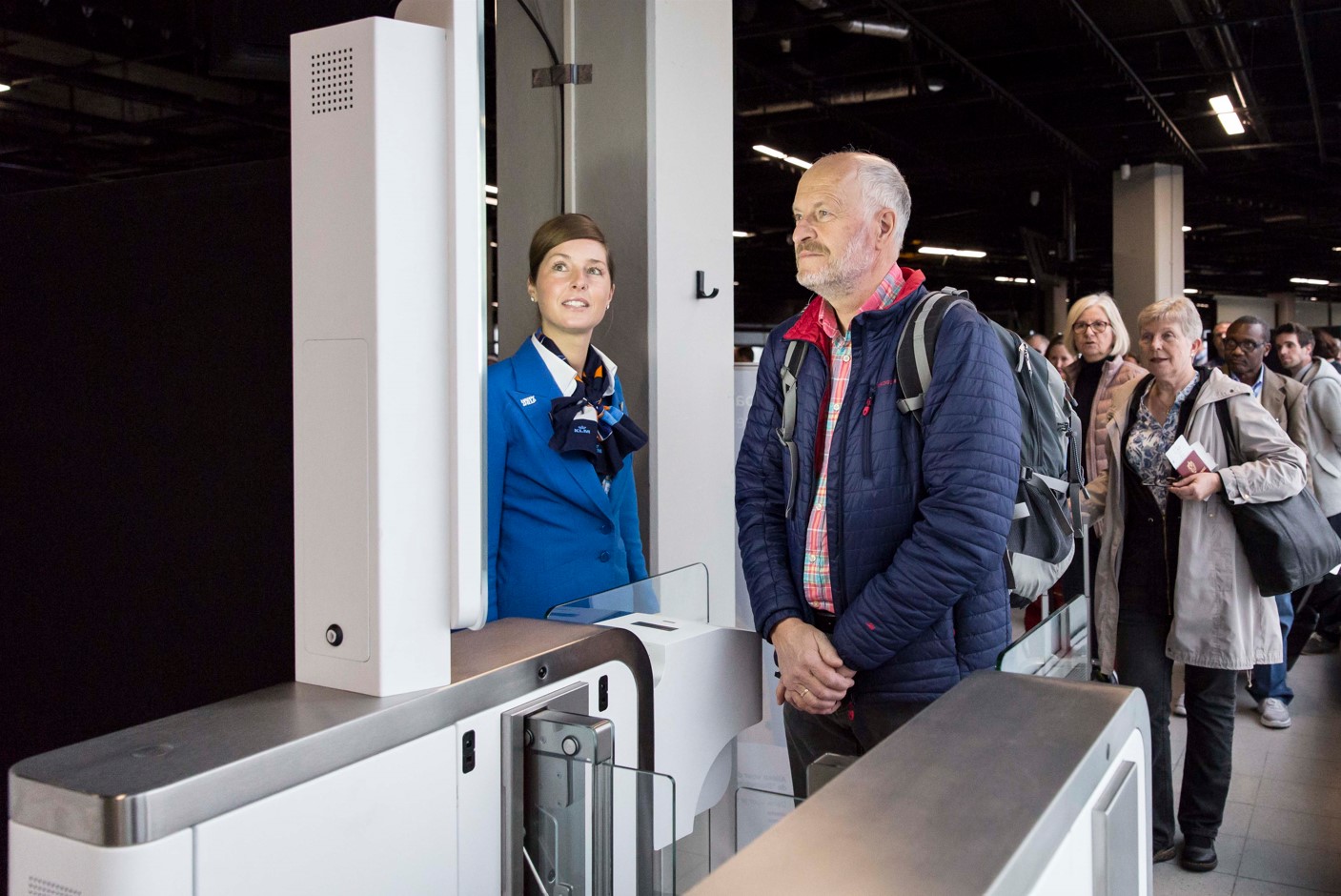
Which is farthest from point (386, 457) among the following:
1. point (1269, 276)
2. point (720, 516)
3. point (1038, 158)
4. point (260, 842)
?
point (1269, 276)

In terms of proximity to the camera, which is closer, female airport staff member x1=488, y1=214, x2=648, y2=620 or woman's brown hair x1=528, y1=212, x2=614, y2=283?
female airport staff member x1=488, y1=214, x2=648, y2=620

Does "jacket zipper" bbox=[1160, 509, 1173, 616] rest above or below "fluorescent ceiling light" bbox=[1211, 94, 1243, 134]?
below

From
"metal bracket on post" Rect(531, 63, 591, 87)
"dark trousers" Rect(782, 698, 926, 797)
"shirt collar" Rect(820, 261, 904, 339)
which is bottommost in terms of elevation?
"dark trousers" Rect(782, 698, 926, 797)

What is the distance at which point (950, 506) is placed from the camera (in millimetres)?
1664

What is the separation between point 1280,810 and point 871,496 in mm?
2649

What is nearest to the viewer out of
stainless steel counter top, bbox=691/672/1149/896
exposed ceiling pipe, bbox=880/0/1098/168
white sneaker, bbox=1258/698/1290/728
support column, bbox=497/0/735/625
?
stainless steel counter top, bbox=691/672/1149/896

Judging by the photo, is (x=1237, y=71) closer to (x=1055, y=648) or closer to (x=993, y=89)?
(x=993, y=89)

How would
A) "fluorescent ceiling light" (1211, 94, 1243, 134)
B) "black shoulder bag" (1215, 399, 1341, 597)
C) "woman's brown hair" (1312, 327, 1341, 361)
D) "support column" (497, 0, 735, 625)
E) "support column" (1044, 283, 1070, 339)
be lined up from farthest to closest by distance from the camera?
"support column" (1044, 283, 1070, 339) → "fluorescent ceiling light" (1211, 94, 1243, 134) → "woman's brown hair" (1312, 327, 1341, 361) → "support column" (497, 0, 735, 625) → "black shoulder bag" (1215, 399, 1341, 597)

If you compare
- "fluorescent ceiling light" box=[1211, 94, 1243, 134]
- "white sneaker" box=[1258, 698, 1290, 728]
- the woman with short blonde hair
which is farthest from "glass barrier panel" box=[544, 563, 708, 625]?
"fluorescent ceiling light" box=[1211, 94, 1243, 134]

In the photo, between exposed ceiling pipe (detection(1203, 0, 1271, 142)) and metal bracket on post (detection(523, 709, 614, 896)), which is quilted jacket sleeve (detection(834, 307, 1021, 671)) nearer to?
metal bracket on post (detection(523, 709, 614, 896))

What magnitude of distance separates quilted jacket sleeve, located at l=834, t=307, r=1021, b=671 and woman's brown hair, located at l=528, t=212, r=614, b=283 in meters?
0.89

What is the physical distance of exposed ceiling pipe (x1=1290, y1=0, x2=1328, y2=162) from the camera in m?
7.51

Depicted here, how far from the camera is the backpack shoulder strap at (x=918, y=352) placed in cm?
172

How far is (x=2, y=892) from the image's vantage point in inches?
50.3
